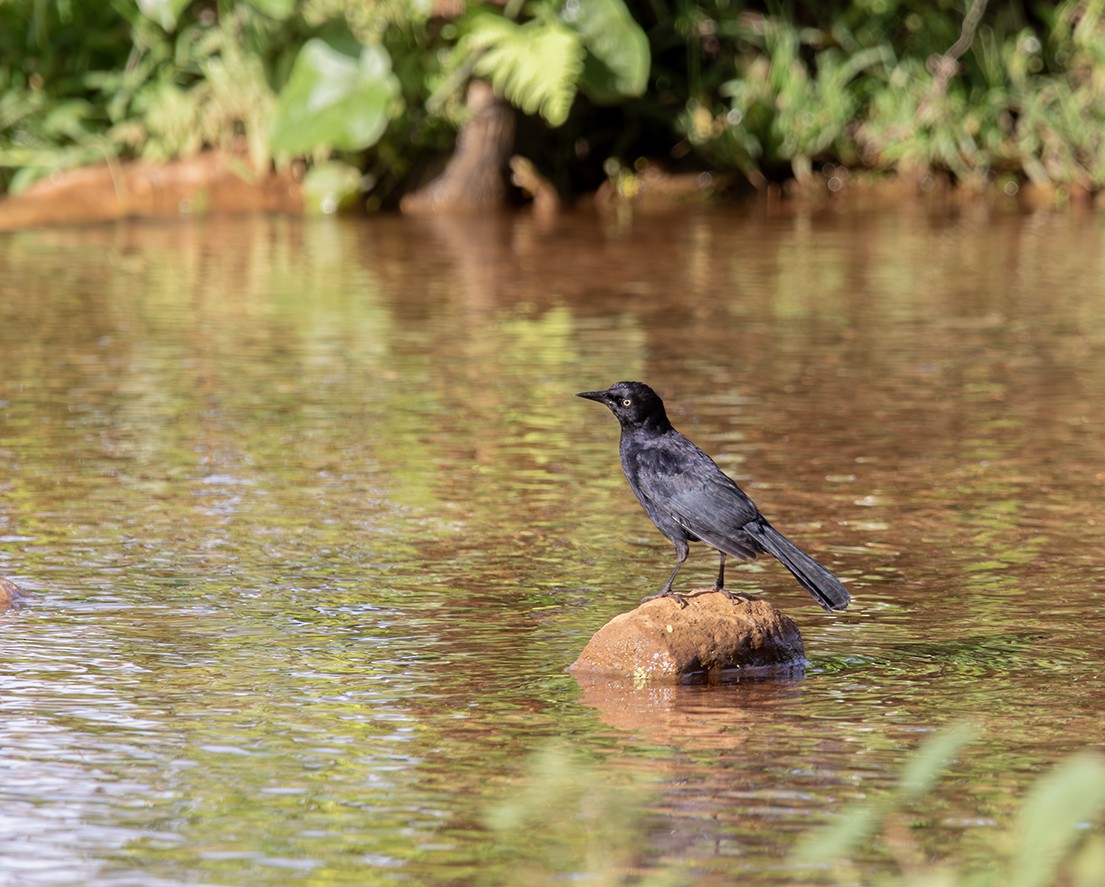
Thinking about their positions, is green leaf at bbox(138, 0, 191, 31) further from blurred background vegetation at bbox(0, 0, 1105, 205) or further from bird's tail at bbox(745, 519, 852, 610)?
bird's tail at bbox(745, 519, 852, 610)

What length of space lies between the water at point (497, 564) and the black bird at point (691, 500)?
11.8 inches

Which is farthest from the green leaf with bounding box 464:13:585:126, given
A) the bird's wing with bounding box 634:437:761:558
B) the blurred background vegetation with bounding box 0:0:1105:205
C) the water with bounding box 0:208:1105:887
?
the bird's wing with bounding box 634:437:761:558

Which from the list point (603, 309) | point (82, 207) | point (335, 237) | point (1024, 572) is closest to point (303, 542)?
point (1024, 572)

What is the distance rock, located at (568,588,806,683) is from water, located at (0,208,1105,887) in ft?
0.25

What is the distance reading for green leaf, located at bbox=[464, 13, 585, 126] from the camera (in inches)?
579

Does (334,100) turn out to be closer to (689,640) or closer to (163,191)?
(163,191)

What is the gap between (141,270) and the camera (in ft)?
41.3

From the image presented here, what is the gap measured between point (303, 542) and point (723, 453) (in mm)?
1944

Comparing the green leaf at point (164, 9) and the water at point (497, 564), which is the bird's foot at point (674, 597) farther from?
the green leaf at point (164, 9)

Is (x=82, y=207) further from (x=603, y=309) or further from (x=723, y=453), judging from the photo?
(x=723, y=453)

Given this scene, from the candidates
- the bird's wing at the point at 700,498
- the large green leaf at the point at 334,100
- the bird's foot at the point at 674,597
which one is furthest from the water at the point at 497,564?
the large green leaf at the point at 334,100

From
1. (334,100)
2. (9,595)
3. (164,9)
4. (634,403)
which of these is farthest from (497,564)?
(164,9)

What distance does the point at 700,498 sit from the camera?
4.84 meters

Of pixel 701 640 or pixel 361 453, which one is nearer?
pixel 701 640
